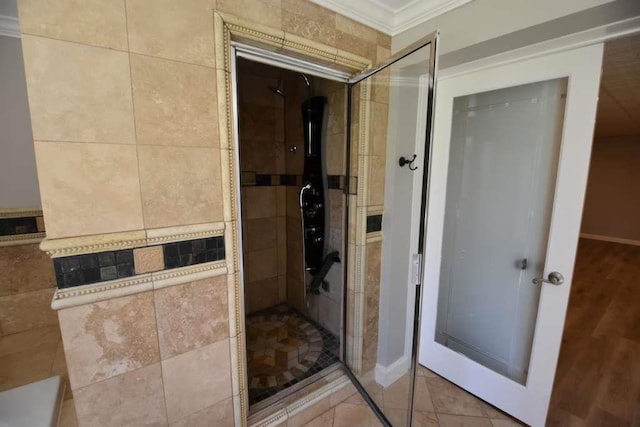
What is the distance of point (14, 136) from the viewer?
1.81m

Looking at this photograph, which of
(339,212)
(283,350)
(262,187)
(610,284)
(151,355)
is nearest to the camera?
(151,355)

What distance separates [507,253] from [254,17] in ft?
6.03

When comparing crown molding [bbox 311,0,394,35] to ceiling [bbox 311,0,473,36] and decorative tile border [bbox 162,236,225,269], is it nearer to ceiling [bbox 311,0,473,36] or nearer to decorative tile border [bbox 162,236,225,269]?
ceiling [bbox 311,0,473,36]

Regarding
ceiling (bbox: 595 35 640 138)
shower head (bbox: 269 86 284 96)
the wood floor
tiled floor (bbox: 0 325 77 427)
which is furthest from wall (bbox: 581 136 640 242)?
tiled floor (bbox: 0 325 77 427)

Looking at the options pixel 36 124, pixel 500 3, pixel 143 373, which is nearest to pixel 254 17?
pixel 36 124

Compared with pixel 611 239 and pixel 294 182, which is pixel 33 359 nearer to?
pixel 294 182

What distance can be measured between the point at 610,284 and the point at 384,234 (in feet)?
12.3

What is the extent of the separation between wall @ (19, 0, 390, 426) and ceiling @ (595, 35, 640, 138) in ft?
6.22

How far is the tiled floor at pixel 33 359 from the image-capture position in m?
1.62

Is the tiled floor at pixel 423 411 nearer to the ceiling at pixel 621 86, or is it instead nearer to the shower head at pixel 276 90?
the ceiling at pixel 621 86

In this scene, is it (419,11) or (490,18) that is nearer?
(490,18)

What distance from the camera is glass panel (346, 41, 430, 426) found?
1.58 m

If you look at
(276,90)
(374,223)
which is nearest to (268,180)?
(276,90)

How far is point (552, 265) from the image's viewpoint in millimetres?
1383
